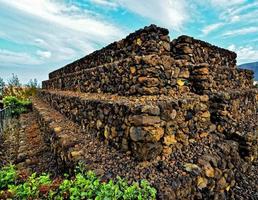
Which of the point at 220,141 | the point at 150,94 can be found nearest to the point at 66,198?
the point at 150,94

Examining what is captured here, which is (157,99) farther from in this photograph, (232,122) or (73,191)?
(232,122)

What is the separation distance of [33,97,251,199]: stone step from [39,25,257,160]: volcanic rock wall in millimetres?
175

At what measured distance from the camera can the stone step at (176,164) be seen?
124 inches

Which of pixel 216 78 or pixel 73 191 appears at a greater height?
pixel 216 78

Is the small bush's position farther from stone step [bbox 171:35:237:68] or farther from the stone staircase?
stone step [bbox 171:35:237:68]

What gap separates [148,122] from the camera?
349cm

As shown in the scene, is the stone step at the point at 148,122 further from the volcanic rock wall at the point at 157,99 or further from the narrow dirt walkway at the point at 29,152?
the narrow dirt walkway at the point at 29,152

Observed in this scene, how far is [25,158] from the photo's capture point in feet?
19.6

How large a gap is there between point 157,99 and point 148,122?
0.71m

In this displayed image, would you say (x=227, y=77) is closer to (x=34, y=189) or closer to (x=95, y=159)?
(x=95, y=159)

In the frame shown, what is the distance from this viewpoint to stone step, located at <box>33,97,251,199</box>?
316cm

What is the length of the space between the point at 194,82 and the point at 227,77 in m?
2.12

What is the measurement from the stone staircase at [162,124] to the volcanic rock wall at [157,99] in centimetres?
2

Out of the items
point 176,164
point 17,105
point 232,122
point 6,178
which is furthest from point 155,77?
point 17,105
